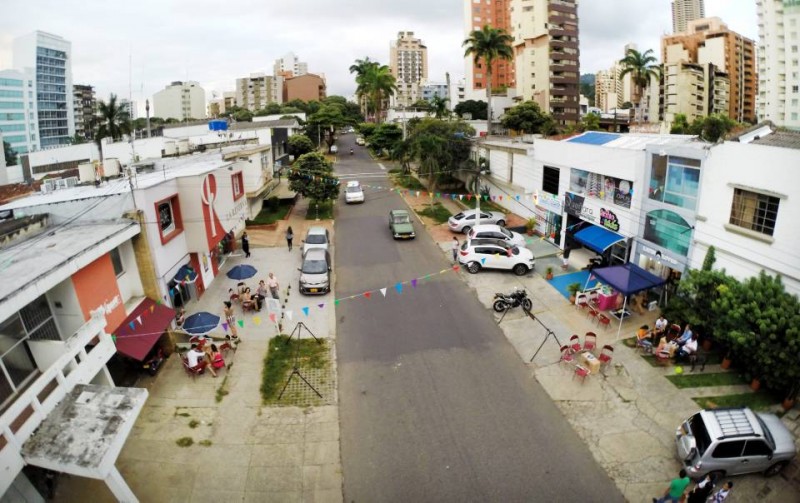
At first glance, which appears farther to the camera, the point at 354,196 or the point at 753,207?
the point at 354,196

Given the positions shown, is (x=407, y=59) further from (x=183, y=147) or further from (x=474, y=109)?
(x=183, y=147)

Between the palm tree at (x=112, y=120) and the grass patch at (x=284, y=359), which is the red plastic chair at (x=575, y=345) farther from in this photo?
the palm tree at (x=112, y=120)

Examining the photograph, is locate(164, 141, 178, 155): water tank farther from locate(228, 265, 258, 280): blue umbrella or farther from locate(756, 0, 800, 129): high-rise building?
locate(756, 0, 800, 129): high-rise building

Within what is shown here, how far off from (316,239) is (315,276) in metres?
5.90

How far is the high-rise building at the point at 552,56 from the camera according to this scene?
262ft

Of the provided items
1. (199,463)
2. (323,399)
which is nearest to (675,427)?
(323,399)

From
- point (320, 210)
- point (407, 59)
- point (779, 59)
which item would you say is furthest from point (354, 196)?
point (407, 59)

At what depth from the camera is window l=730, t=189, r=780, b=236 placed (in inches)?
572

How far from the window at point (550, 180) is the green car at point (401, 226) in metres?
8.87

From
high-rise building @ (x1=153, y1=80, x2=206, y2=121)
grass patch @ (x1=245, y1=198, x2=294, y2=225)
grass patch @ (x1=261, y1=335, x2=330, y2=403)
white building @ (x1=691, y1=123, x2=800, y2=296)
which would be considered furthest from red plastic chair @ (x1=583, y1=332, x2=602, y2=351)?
high-rise building @ (x1=153, y1=80, x2=206, y2=121)

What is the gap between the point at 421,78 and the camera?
178000 mm

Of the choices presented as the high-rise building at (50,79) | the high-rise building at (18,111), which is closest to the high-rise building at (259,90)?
the high-rise building at (50,79)

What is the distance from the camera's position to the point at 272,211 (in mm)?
37906

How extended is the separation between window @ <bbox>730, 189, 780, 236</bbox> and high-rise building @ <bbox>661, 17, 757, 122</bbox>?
9951 centimetres
